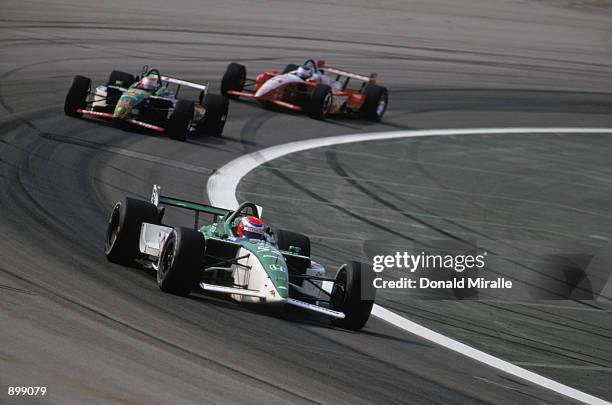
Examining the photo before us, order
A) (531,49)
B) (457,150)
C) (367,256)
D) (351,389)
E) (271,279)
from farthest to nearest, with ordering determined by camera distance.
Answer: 1. (531,49)
2. (457,150)
3. (367,256)
4. (271,279)
5. (351,389)

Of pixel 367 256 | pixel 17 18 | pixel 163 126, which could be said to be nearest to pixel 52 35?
pixel 17 18

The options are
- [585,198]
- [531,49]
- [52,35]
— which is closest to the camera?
[585,198]

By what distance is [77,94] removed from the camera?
21.6m

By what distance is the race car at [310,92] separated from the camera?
2612cm

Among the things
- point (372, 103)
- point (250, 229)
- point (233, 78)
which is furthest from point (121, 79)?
point (250, 229)

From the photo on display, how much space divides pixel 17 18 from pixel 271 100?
11.7 metres

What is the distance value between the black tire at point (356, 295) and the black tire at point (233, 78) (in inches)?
618

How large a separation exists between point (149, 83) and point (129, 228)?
9.80 metres

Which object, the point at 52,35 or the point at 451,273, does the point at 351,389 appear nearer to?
the point at 451,273

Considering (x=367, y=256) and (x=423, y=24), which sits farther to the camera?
(x=423, y=24)

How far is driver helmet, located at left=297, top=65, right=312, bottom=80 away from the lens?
87.0 ft

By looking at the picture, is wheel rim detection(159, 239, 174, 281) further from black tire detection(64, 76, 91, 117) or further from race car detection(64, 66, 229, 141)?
black tire detection(64, 76, 91, 117)

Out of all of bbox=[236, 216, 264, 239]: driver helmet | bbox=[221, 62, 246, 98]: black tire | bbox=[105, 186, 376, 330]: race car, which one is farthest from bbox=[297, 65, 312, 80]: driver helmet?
bbox=[236, 216, 264, 239]: driver helmet

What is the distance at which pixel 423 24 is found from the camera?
142ft
